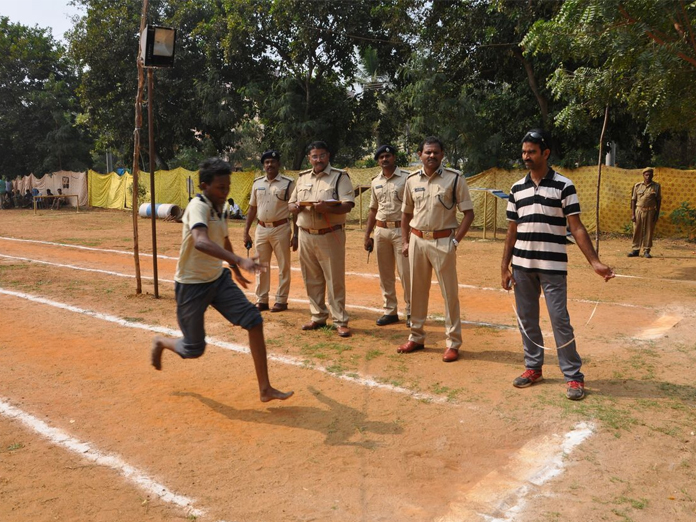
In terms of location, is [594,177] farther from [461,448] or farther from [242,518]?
[242,518]

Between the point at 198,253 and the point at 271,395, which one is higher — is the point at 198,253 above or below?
above

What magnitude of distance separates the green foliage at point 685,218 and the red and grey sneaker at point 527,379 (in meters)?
12.3

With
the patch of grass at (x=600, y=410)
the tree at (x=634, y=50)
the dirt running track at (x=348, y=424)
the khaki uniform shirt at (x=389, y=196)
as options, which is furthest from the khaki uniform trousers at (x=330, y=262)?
the tree at (x=634, y=50)

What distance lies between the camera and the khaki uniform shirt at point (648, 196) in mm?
13086

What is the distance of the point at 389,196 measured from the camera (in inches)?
285

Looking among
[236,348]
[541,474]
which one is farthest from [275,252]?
[541,474]

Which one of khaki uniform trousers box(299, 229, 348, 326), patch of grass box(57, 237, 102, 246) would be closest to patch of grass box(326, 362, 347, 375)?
khaki uniform trousers box(299, 229, 348, 326)

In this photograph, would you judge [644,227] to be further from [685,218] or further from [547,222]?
[547,222]

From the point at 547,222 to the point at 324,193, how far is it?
2.69 m

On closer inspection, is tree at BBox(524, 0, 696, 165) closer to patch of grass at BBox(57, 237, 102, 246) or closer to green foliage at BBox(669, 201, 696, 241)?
green foliage at BBox(669, 201, 696, 241)

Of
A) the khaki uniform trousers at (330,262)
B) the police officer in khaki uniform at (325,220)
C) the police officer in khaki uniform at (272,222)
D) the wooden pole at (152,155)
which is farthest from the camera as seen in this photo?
the wooden pole at (152,155)

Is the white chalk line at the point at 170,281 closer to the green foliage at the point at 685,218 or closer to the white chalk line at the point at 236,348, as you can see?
the white chalk line at the point at 236,348

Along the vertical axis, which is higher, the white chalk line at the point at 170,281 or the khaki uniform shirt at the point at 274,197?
the khaki uniform shirt at the point at 274,197

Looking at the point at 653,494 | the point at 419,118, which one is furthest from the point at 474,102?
the point at 653,494
